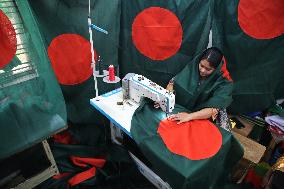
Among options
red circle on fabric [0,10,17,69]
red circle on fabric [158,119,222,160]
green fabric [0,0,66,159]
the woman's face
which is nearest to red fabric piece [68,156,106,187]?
green fabric [0,0,66,159]

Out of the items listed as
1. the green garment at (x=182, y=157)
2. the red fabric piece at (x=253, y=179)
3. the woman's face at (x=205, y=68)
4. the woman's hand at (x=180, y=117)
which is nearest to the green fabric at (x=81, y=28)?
the green garment at (x=182, y=157)

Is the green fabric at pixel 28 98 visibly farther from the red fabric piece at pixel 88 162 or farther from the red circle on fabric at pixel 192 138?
the red circle on fabric at pixel 192 138

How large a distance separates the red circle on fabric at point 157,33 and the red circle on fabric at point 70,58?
1.94 feet

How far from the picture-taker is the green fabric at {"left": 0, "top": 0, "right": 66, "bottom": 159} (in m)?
1.77

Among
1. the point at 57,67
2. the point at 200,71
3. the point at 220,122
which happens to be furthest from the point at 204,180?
the point at 57,67

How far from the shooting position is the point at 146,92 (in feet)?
6.29

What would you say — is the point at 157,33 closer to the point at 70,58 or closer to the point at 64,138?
the point at 70,58

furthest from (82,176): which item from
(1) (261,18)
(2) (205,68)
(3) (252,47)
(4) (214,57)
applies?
(1) (261,18)

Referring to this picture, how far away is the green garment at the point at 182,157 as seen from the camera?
1.50 meters

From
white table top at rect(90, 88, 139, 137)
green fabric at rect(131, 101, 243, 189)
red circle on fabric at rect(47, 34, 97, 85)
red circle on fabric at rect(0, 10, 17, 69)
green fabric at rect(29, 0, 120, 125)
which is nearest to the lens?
green fabric at rect(131, 101, 243, 189)

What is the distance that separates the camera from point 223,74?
2174mm

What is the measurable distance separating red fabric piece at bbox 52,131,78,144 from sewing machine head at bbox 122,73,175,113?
3.29ft

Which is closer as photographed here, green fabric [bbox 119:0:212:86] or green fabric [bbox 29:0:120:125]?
green fabric [bbox 29:0:120:125]

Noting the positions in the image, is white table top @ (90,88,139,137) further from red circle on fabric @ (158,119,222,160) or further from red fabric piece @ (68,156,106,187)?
red fabric piece @ (68,156,106,187)
